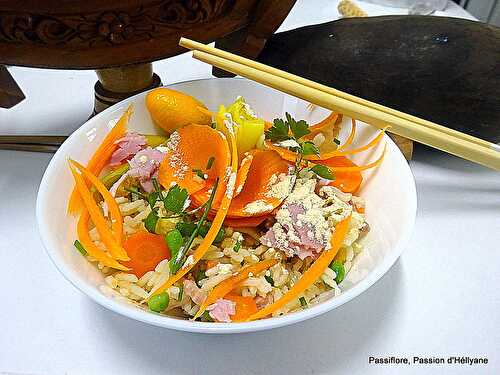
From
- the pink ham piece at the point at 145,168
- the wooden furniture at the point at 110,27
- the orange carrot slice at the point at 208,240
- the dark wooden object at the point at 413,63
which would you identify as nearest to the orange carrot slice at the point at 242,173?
the orange carrot slice at the point at 208,240

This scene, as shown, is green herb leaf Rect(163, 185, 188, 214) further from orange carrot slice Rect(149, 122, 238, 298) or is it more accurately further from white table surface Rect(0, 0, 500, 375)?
white table surface Rect(0, 0, 500, 375)

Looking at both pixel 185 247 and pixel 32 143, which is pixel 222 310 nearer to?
pixel 185 247

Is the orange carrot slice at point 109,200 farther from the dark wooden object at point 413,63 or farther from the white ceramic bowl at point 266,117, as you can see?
the dark wooden object at point 413,63

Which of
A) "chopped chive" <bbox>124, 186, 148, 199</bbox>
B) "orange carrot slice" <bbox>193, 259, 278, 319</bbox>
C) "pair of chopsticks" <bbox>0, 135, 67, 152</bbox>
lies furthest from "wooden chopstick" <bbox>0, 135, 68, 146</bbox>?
"orange carrot slice" <bbox>193, 259, 278, 319</bbox>

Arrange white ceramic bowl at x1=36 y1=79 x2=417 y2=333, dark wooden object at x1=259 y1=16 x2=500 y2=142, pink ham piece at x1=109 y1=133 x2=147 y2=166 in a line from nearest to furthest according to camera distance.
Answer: white ceramic bowl at x1=36 y1=79 x2=417 y2=333, pink ham piece at x1=109 y1=133 x2=147 y2=166, dark wooden object at x1=259 y1=16 x2=500 y2=142

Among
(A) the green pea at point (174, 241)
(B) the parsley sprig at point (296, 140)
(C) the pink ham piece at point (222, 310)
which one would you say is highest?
(B) the parsley sprig at point (296, 140)

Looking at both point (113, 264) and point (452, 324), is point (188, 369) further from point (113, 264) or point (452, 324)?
point (452, 324)

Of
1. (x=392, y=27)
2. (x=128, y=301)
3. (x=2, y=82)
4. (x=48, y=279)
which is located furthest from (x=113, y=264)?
(x=392, y=27)
